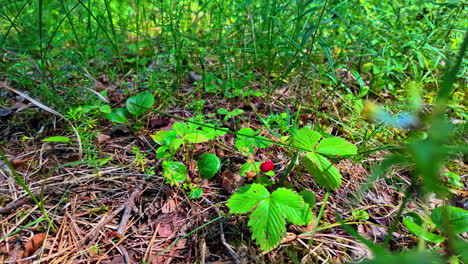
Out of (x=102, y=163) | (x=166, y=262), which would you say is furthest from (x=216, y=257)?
(x=102, y=163)

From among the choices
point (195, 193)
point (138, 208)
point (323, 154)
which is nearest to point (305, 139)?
point (323, 154)

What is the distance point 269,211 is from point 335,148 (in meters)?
0.48

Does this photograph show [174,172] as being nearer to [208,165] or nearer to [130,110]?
[208,165]

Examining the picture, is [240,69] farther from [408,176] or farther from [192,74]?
[408,176]

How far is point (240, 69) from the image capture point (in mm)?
2258

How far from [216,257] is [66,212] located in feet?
2.52

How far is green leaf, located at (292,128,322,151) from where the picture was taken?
1403 mm

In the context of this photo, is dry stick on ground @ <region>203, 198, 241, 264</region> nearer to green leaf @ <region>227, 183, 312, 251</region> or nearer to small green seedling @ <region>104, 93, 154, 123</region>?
green leaf @ <region>227, 183, 312, 251</region>

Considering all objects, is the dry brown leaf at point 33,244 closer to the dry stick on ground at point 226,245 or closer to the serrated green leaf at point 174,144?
the serrated green leaf at point 174,144

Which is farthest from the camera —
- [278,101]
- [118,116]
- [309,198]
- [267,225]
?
[278,101]

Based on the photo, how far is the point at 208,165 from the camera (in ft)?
5.01

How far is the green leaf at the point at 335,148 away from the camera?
1354 mm

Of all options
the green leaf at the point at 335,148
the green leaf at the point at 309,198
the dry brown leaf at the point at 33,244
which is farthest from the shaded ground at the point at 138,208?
the green leaf at the point at 335,148

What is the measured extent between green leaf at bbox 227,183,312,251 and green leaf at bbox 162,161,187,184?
0.34 m
